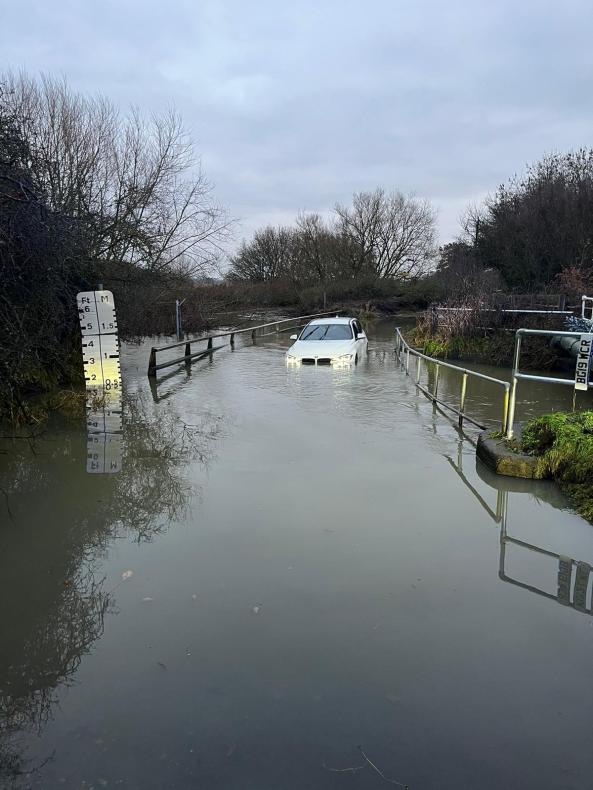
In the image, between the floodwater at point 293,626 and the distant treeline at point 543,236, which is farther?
the distant treeline at point 543,236

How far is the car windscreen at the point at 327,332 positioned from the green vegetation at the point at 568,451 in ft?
33.9

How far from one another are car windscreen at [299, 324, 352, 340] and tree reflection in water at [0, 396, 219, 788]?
809 cm

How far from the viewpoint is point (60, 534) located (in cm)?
495

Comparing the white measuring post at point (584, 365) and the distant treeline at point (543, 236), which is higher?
the distant treeline at point (543, 236)

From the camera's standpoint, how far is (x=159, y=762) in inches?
97.7

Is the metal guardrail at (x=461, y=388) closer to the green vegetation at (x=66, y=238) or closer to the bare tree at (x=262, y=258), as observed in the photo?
the green vegetation at (x=66, y=238)

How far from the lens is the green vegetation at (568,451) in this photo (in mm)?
5535

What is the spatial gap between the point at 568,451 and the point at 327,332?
1145 centimetres

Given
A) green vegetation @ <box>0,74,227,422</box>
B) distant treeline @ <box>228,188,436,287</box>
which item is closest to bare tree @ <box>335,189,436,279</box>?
distant treeline @ <box>228,188,436,287</box>

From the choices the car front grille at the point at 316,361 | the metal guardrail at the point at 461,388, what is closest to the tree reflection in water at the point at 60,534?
the metal guardrail at the point at 461,388

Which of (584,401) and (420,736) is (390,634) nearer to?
(420,736)

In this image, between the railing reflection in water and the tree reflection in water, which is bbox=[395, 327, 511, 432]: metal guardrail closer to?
the railing reflection in water

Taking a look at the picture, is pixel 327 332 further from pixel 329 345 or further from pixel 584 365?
pixel 584 365

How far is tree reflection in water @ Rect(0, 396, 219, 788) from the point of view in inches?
119
